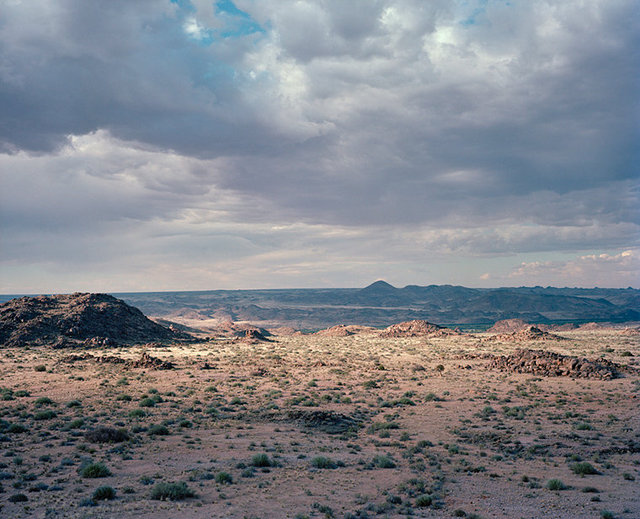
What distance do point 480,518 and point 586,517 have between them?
314 cm

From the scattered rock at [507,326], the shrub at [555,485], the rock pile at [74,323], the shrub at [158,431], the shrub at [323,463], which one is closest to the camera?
the shrub at [555,485]

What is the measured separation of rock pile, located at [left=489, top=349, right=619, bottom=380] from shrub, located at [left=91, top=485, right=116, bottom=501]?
4135 centimetres

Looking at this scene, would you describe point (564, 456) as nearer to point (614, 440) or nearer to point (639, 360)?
point (614, 440)

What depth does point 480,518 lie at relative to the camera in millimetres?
13023

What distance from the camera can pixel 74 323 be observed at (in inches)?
2869

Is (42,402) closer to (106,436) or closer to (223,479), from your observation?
(106,436)

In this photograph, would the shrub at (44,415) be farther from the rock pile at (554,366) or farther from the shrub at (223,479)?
the rock pile at (554,366)

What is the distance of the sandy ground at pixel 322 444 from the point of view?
14.0m

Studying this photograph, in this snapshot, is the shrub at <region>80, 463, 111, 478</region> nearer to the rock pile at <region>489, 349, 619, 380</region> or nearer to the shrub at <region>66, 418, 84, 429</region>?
the shrub at <region>66, 418, 84, 429</region>

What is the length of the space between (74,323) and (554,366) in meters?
68.8

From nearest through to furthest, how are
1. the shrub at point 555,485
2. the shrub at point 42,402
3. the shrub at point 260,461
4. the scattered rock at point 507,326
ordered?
the shrub at point 555,485
the shrub at point 260,461
the shrub at point 42,402
the scattered rock at point 507,326

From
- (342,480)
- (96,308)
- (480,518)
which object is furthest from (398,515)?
(96,308)

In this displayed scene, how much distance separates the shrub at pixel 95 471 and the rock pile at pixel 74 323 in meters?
55.9

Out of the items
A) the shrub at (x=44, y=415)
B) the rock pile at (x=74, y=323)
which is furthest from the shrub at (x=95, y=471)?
the rock pile at (x=74, y=323)
